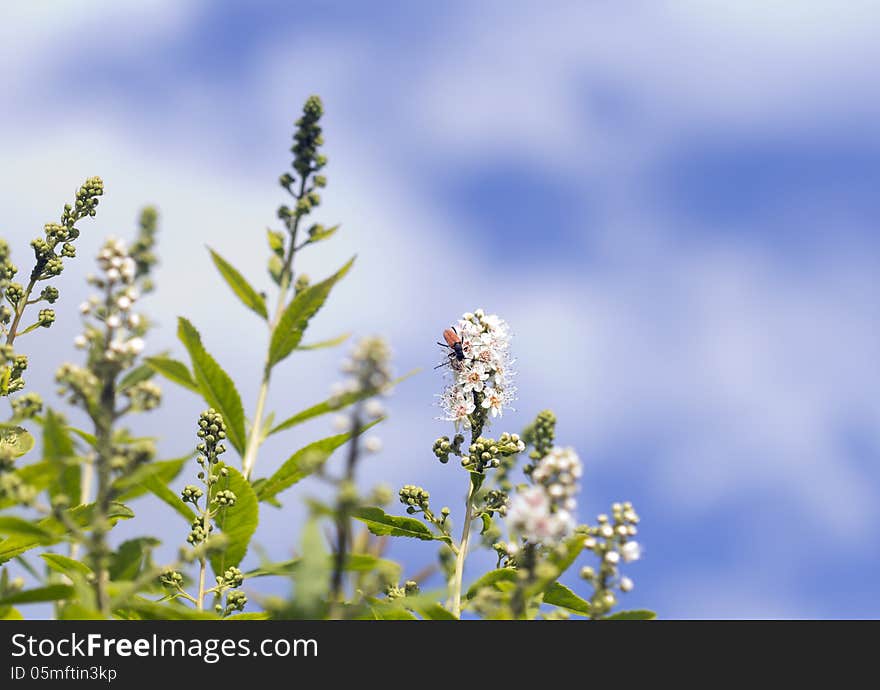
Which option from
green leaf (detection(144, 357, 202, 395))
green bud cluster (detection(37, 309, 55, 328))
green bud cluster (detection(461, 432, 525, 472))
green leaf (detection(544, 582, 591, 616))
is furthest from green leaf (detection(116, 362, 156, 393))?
green bud cluster (detection(37, 309, 55, 328))

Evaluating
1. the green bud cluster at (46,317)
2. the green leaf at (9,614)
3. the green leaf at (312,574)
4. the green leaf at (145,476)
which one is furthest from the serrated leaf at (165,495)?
the green bud cluster at (46,317)

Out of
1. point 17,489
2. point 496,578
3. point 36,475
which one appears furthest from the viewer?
point 496,578

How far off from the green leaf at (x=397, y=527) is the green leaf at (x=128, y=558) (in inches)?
111

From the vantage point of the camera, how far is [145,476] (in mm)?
4609

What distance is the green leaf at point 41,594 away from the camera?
176 inches

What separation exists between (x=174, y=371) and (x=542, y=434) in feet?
9.47

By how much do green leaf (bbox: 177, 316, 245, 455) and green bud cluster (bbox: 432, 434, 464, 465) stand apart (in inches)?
126

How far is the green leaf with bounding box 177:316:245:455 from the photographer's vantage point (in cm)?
509

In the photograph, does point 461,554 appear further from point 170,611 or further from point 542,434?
point 170,611

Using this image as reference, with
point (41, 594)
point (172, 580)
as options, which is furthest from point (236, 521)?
point (41, 594)

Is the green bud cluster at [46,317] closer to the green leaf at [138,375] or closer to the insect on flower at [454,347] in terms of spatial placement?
the insect on flower at [454,347]
